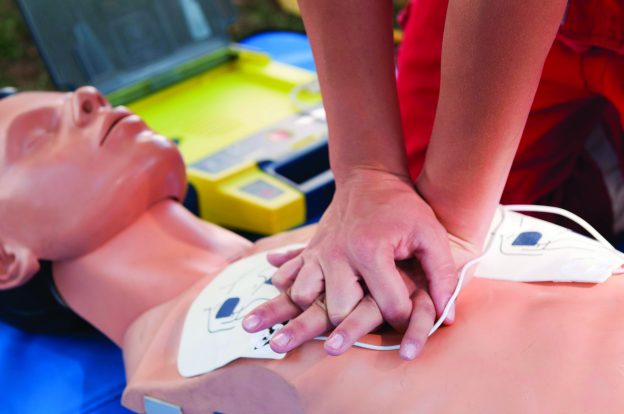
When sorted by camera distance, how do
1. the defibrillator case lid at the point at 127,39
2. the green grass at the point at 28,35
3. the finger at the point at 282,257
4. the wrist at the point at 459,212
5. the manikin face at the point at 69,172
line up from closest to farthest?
the wrist at the point at 459,212
the finger at the point at 282,257
the manikin face at the point at 69,172
the defibrillator case lid at the point at 127,39
the green grass at the point at 28,35

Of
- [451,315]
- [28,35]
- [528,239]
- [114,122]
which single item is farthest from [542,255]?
[28,35]

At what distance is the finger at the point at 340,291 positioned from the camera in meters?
0.74

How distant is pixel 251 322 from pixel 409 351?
0.54ft

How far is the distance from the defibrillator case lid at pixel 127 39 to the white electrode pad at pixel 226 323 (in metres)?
0.84

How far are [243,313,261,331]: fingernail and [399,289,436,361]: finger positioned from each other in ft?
0.49

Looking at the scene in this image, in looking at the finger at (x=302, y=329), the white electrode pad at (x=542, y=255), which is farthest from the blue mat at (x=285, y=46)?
the finger at (x=302, y=329)

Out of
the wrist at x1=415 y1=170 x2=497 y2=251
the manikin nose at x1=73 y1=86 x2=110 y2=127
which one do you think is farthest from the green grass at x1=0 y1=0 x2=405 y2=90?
the wrist at x1=415 y1=170 x2=497 y2=251

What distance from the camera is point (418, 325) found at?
0.71 metres

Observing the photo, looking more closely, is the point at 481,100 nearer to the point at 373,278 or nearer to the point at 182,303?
the point at 373,278

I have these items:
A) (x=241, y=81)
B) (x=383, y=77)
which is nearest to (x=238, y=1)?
(x=241, y=81)

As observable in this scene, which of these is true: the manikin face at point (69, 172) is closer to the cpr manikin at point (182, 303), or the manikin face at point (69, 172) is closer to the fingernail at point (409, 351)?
the cpr manikin at point (182, 303)

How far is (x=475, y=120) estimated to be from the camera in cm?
72

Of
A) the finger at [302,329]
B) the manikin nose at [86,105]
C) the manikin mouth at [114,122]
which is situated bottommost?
the finger at [302,329]

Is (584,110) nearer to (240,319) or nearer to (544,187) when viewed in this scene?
(544,187)
